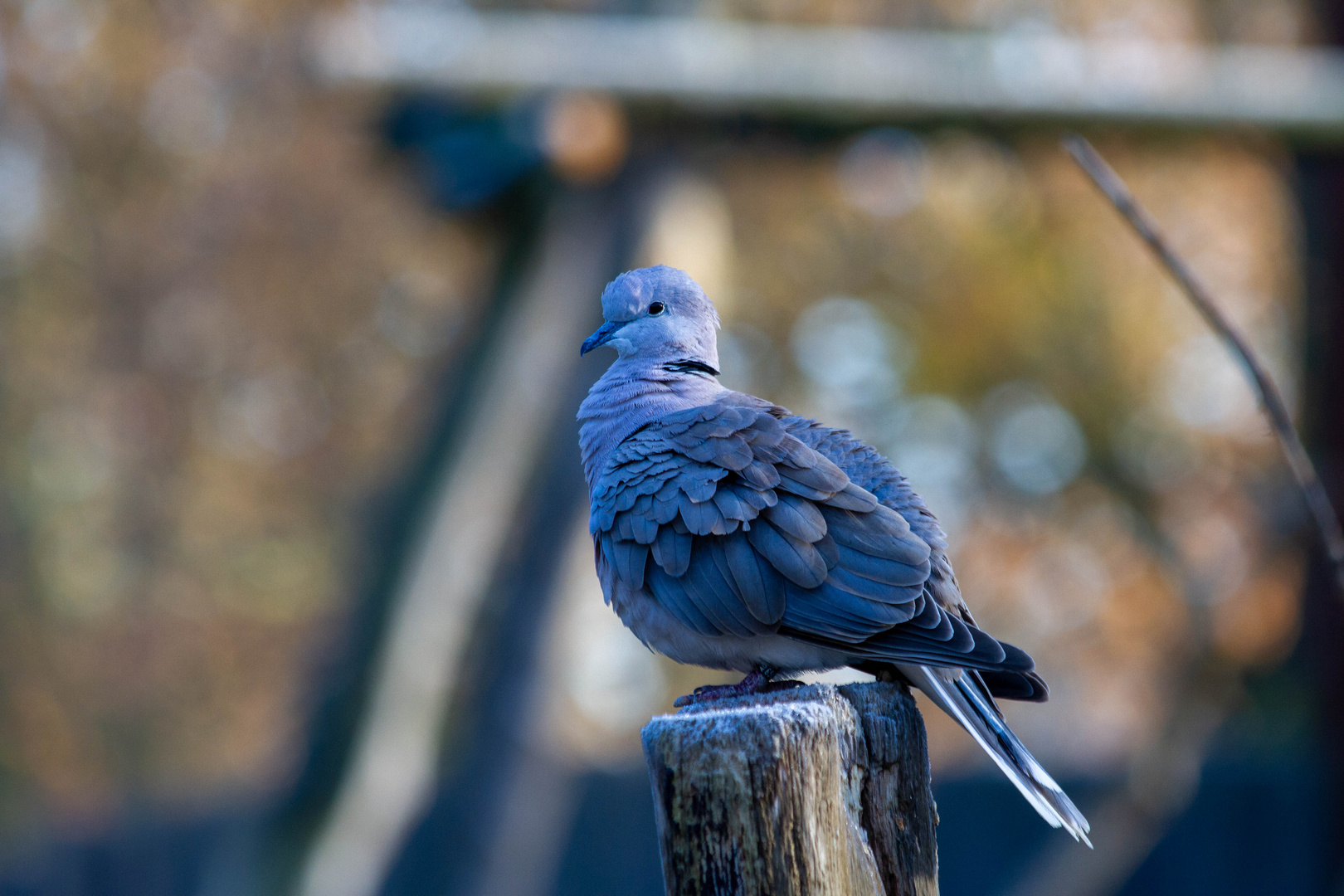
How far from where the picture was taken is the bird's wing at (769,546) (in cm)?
260

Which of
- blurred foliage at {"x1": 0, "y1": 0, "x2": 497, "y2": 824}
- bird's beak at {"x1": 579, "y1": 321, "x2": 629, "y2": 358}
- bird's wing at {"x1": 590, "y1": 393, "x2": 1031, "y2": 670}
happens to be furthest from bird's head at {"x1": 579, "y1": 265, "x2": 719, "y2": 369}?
blurred foliage at {"x1": 0, "y1": 0, "x2": 497, "y2": 824}

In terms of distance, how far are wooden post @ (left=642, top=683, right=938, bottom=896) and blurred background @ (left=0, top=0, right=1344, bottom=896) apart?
1.94 m

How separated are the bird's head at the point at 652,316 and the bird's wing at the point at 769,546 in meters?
0.35

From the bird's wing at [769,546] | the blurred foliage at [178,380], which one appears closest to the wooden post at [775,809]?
the bird's wing at [769,546]

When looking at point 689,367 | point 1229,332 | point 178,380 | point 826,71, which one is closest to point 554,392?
point 826,71

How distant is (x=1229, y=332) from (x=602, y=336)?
5.17ft

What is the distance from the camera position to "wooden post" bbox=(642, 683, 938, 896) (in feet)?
6.49

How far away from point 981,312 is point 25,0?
1190cm

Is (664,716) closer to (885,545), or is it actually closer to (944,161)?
(885,545)

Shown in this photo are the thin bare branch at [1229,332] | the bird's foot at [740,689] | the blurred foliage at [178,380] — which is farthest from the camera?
the blurred foliage at [178,380]

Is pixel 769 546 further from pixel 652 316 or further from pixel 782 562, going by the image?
pixel 652 316

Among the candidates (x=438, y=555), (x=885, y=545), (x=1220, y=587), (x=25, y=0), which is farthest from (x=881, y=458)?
(x=25, y=0)

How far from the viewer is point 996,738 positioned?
2633mm

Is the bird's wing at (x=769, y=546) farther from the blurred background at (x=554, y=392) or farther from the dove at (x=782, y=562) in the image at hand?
the blurred background at (x=554, y=392)
